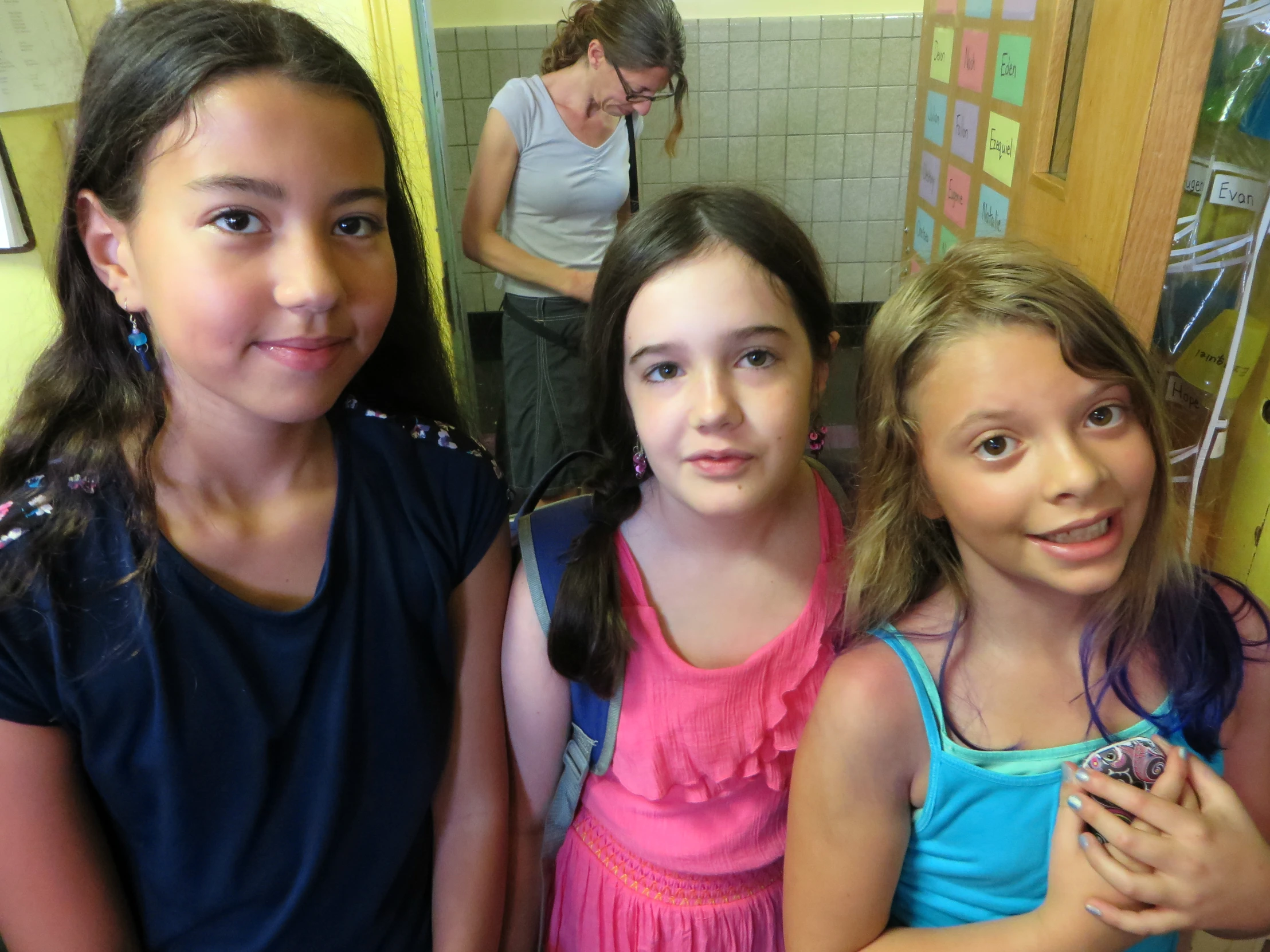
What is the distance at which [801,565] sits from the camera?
3.15 ft

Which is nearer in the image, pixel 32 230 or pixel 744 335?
pixel 744 335

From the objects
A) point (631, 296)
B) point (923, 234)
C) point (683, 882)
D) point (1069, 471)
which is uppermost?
point (631, 296)

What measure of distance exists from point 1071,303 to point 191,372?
2.46 ft

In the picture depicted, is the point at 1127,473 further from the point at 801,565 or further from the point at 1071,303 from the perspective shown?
the point at 801,565

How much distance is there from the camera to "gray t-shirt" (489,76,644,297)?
206cm

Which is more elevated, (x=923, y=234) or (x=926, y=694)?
(x=923, y=234)

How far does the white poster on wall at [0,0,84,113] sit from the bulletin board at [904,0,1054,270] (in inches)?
60.7

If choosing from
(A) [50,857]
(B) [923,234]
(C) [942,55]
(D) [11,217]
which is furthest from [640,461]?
(C) [942,55]

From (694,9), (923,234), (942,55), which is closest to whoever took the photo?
(942,55)

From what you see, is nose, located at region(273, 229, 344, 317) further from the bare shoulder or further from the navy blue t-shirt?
the bare shoulder

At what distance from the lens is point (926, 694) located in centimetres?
83

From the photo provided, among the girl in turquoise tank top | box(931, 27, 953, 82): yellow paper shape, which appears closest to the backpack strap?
the girl in turquoise tank top

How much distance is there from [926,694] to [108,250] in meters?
0.84

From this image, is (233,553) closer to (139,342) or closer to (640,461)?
(139,342)
